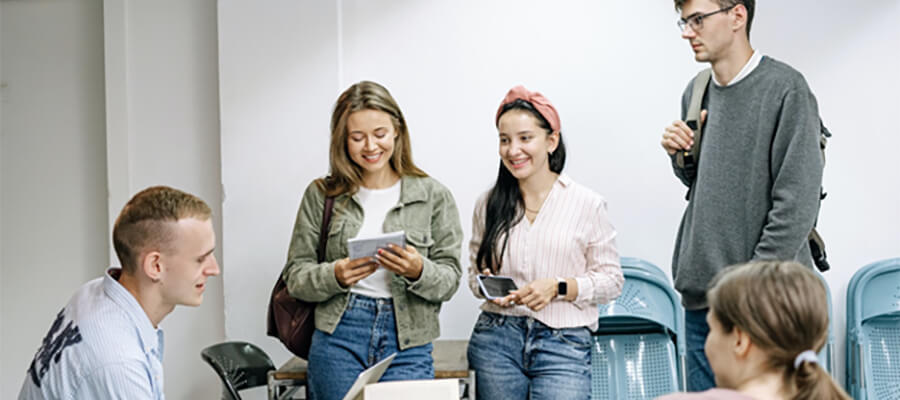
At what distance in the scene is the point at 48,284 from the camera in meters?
5.08

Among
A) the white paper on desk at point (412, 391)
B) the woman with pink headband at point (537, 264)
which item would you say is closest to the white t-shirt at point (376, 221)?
the woman with pink headband at point (537, 264)

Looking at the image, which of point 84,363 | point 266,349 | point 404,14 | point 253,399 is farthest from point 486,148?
point 84,363

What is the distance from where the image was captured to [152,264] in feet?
7.67

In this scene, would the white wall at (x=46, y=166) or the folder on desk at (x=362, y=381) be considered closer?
the folder on desk at (x=362, y=381)

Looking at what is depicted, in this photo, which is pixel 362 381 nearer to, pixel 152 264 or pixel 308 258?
pixel 152 264

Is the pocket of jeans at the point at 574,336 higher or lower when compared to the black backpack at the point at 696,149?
lower

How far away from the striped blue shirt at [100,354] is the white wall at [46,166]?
117 inches

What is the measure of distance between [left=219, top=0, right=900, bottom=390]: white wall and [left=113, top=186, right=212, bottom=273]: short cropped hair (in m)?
2.07

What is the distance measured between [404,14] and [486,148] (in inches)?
33.5

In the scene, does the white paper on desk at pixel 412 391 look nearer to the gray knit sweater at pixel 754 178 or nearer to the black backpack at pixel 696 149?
the gray knit sweater at pixel 754 178

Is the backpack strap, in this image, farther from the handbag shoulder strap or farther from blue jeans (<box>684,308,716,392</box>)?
the handbag shoulder strap

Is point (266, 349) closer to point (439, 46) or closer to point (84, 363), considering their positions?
point (439, 46)

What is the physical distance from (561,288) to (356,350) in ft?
2.72

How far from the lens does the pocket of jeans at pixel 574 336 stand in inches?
128
